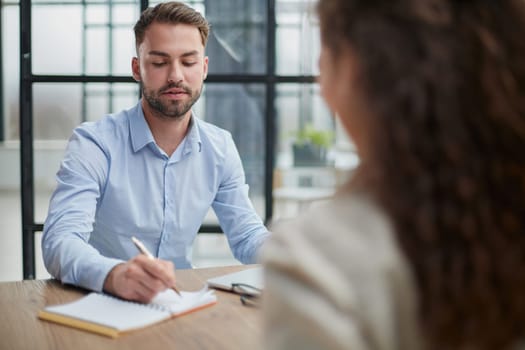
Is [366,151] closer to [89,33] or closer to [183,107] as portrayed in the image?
[183,107]

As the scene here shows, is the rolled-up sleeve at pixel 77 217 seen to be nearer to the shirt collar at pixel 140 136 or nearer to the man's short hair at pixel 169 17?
the shirt collar at pixel 140 136

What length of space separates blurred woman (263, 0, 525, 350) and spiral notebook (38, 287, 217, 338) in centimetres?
76

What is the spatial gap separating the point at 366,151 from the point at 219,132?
181 centimetres

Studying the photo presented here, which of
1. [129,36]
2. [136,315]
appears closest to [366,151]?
[136,315]

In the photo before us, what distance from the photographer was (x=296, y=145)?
13.6ft

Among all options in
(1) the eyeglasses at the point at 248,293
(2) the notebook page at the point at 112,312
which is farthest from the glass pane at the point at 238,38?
(2) the notebook page at the point at 112,312

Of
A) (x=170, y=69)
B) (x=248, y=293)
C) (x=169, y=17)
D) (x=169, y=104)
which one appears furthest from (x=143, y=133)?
(x=248, y=293)

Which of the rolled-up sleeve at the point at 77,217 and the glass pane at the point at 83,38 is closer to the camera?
the rolled-up sleeve at the point at 77,217

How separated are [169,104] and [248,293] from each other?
91 cm

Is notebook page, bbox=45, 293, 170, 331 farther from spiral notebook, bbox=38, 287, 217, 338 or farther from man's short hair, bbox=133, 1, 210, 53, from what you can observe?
man's short hair, bbox=133, 1, 210, 53

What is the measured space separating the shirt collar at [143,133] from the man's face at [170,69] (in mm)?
63

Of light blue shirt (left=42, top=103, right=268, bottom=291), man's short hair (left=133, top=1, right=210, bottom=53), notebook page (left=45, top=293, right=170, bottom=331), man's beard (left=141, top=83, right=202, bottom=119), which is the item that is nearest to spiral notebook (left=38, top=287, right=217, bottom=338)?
notebook page (left=45, top=293, right=170, bottom=331)

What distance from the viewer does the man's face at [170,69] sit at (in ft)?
7.43

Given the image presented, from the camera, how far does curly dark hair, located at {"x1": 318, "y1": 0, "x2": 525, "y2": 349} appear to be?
0.65 metres
